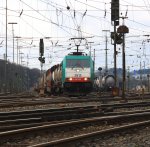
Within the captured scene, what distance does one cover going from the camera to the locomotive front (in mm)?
38281

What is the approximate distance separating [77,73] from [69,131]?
967 inches

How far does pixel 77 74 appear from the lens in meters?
38.4

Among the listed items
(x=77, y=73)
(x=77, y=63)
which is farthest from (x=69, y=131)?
(x=77, y=63)

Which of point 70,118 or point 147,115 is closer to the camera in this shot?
point 70,118

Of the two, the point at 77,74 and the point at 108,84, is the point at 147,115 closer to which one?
the point at 77,74

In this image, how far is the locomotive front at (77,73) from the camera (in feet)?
126

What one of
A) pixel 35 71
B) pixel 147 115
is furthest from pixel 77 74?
pixel 35 71

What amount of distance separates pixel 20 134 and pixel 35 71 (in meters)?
163

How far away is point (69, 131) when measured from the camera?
13.9 m

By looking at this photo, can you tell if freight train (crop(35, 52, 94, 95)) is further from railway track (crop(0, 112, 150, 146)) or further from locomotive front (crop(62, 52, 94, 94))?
railway track (crop(0, 112, 150, 146))

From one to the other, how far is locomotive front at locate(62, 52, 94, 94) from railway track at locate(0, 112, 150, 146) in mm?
20405

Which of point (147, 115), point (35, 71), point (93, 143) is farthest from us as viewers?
point (35, 71)

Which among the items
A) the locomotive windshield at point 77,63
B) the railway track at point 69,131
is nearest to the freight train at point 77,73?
the locomotive windshield at point 77,63

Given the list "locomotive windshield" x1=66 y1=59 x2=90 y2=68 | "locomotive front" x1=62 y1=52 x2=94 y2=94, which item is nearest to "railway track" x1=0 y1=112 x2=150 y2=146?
"locomotive front" x1=62 y1=52 x2=94 y2=94
